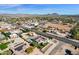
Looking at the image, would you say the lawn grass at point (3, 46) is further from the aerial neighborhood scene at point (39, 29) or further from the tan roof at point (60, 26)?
the tan roof at point (60, 26)

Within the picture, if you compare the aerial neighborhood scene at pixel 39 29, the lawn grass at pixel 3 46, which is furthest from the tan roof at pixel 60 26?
the lawn grass at pixel 3 46

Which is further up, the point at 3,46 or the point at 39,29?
the point at 39,29

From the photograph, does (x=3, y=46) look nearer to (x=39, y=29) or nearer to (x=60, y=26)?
(x=39, y=29)

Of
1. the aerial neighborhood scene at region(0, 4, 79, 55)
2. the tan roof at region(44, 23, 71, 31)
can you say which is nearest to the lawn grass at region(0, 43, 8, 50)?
the aerial neighborhood scene at region(0, 4, 79, 55)

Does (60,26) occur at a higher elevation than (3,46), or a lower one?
higher

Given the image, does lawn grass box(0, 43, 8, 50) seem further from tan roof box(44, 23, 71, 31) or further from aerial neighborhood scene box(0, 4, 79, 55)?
tan roof box(44, 23, 71, 31)

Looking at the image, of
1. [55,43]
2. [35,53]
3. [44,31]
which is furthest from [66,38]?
[35,53]

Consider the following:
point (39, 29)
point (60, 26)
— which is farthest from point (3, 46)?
point (60, 26)
